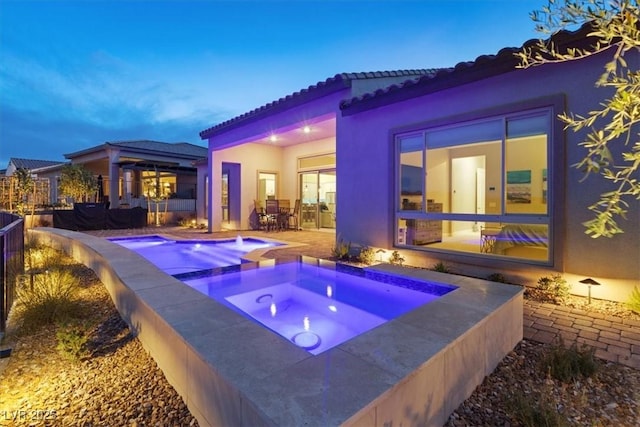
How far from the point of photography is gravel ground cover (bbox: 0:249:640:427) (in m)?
2.03

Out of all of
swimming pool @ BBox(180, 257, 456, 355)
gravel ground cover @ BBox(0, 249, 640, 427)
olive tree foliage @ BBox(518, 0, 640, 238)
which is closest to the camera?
olive tree foliage @ BBox(518, 0, 640, 238)

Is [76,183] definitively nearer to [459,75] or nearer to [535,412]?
[459,75]

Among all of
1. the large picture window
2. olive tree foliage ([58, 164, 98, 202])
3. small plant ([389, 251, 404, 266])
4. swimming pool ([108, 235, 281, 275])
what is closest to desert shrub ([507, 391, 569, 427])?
the large picture window

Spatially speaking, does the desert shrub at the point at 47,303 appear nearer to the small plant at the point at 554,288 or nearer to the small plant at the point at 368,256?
the small plant at the point at 368,256

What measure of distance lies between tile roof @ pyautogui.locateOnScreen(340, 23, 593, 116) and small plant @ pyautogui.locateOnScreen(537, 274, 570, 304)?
2.90 metres

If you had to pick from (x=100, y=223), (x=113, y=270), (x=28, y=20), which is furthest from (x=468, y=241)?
(x=28, y=20)

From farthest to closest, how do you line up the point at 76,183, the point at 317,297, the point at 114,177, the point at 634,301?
the point at 114,177 < the point at 76,183 < the point at 317,297 < the point at 634,301

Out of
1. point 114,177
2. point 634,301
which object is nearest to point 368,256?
point 634,301

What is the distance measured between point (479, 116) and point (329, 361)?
476cm

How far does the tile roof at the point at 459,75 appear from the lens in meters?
4.02

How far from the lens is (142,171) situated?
18562 millimetres

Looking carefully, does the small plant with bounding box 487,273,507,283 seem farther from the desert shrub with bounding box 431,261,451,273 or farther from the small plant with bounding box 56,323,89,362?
the small plant with bounding box 56,323,89,362

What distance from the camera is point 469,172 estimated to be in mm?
7555

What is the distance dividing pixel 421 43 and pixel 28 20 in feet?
79.6
